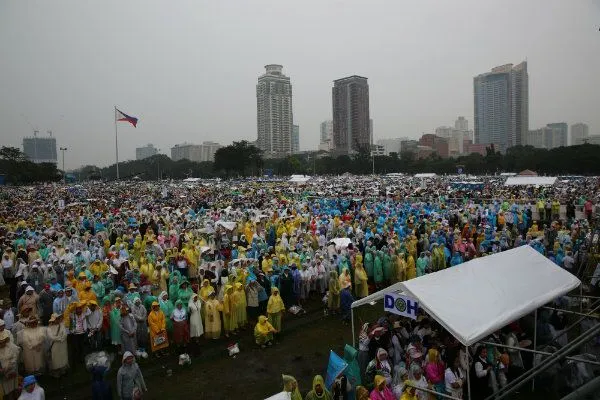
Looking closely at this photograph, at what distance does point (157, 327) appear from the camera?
7449 mm

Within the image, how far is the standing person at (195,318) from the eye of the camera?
7.82m

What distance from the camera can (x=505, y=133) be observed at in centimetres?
13212

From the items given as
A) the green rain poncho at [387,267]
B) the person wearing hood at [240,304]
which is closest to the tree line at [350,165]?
the green rain poncho at [387,267]

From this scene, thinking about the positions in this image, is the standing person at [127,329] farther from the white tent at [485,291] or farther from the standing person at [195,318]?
the white tent at [485,291]

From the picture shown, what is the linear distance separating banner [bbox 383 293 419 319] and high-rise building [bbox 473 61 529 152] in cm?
13699

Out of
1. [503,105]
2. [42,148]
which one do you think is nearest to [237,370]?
[42,148]

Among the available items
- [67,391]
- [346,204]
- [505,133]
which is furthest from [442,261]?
[505,133]

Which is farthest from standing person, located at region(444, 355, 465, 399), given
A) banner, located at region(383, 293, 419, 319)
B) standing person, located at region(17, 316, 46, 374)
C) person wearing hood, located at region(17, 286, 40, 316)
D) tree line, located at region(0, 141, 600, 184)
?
tree line, located at region(0, 141, 600, 184)

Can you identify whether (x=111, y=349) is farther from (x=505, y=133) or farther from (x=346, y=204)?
(x=505, y=133)

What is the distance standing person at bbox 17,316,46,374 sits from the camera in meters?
6.41

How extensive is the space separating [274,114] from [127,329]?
5105 inches

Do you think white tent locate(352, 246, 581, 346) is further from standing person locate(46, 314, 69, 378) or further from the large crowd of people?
standing person locate(46, 314, 69, 378)

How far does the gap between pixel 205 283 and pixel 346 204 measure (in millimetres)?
16077

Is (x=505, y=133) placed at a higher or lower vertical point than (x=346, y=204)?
higher
